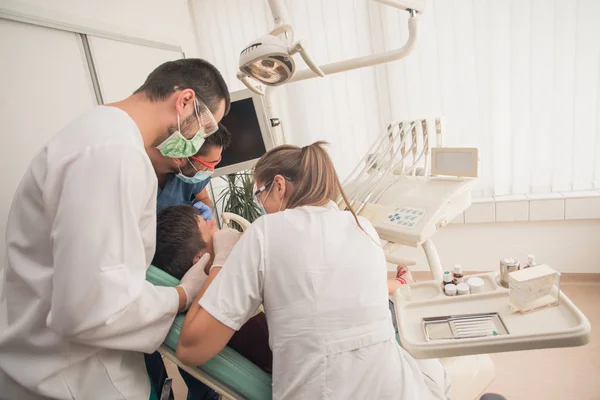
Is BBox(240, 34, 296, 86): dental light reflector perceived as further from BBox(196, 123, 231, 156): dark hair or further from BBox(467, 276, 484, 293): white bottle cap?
BBox(467, 276, 484, 293): white bottle cap

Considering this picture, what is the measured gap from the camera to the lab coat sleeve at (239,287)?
86 cm

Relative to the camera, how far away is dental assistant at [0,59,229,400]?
732mm

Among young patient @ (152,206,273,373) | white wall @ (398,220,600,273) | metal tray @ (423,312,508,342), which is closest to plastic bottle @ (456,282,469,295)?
metal tray @ (423,312,508,342)

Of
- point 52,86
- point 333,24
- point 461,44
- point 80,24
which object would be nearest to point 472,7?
point 461,44

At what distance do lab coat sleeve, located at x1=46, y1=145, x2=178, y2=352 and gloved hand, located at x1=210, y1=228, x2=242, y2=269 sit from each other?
25 centimetres

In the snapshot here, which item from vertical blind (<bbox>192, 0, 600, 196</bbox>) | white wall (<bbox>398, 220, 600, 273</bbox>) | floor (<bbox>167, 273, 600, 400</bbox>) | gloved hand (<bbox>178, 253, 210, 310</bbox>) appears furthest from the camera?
white wall (<bbox>398, 220, 600, 273</bbox>)

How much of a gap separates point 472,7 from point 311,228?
230 cm

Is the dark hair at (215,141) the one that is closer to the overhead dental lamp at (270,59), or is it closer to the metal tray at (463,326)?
the overhead dental lamp at (270,59)

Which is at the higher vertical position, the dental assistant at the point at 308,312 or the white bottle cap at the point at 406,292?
the dental assistant at the point at 308,312

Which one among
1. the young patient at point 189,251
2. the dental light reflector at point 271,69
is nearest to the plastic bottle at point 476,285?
the young patient at point 189,251

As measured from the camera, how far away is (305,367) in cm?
89

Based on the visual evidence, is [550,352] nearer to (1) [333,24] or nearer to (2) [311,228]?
(2) [311,228]

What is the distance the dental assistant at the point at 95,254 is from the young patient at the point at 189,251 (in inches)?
4.6

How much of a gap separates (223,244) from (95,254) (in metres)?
0.42
